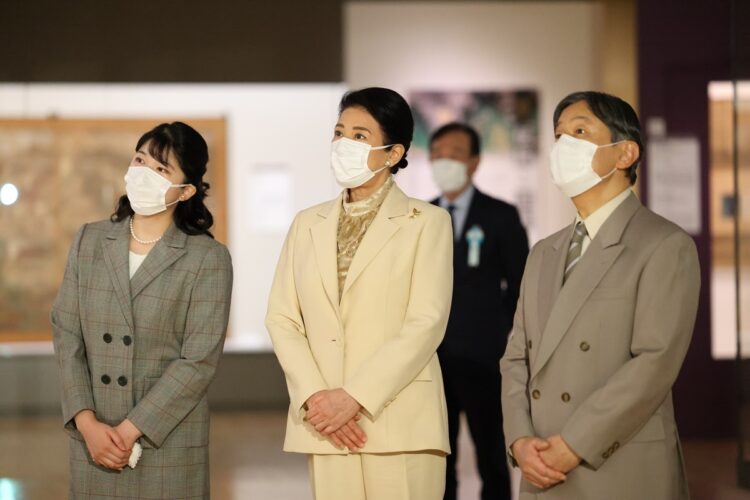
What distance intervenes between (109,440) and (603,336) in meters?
1.43

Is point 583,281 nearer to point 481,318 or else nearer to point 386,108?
point 386,108

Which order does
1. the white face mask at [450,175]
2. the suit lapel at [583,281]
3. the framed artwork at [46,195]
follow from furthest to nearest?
1. the framed artwork at [46,195]
2. the white face mask at [450,175]
3. the suit lapel at [583,281]

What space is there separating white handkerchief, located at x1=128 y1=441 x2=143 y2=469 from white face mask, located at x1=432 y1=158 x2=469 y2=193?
2.21 meters

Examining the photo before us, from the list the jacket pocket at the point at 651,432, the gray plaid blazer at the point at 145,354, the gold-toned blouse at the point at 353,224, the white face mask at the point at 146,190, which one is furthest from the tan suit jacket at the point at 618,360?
the white face mask at the point at 146,190

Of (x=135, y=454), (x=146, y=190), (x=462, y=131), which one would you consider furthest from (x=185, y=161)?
(x=462, y=131)

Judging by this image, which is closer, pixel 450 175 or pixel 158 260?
pixel 158 260

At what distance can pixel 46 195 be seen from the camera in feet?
27.8

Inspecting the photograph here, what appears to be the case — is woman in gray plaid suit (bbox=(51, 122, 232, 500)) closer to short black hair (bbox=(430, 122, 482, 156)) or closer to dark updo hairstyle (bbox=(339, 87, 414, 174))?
dark updo hairstyle (bbox=(339, 87, 414, 174))

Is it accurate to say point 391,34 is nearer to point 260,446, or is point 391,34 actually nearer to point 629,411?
point 260,446

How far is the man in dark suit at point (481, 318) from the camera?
4.64 meters

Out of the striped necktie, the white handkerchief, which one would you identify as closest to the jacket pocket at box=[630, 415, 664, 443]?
the striped necktie

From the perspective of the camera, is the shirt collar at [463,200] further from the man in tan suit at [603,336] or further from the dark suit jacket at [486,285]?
the man in tan suit at [603,336]

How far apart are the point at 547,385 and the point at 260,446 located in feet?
15.0

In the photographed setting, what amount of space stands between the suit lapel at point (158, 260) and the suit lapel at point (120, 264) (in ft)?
0.09
